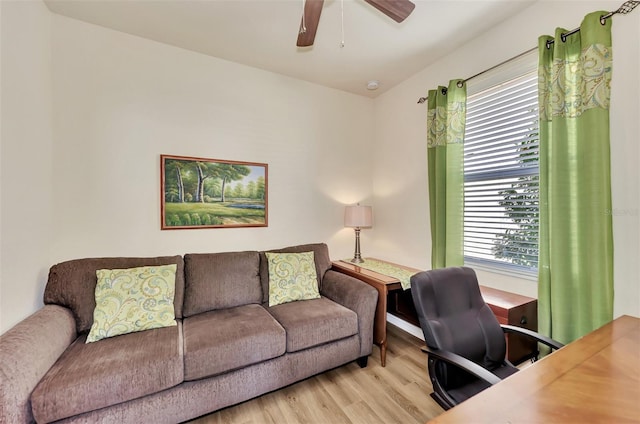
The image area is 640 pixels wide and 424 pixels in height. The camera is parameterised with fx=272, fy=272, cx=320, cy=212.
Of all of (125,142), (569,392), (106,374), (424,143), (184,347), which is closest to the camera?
(569,392)

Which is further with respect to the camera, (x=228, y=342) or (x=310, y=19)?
(x=228, y=342)

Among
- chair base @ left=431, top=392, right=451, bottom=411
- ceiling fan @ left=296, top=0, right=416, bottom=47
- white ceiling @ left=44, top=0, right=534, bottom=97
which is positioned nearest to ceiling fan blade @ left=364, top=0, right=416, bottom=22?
ceiling fan @ left=296, top=0, right=416, bottom=47

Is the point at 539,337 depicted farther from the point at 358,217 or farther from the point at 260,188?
the point at 260,188

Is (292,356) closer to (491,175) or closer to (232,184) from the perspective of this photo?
(232,184)

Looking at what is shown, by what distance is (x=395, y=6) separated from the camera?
4.57 feet

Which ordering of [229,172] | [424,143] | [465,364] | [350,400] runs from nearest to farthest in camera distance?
[465,364], [350,400], [229,172], [424,143]

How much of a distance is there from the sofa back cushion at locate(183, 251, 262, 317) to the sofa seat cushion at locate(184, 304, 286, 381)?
0.15 m

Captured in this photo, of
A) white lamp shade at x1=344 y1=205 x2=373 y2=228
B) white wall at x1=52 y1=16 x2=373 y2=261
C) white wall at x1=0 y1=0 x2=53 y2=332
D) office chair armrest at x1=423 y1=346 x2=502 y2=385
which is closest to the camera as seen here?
office chair armrest at x1=423 y1=346 x2=502 y2=385

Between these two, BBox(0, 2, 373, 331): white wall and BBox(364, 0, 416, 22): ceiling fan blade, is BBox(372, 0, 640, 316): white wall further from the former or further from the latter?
BBox(364, 0, 416, 22): ceiling fan blade

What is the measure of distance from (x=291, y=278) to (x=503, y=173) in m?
1.95

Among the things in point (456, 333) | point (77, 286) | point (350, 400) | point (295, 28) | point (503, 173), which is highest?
point (295, 28)

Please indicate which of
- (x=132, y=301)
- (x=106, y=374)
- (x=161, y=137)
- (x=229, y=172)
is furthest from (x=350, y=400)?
(x=161, y=137)

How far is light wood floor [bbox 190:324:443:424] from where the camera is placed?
5.47 feet

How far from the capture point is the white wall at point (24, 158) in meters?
1.53
